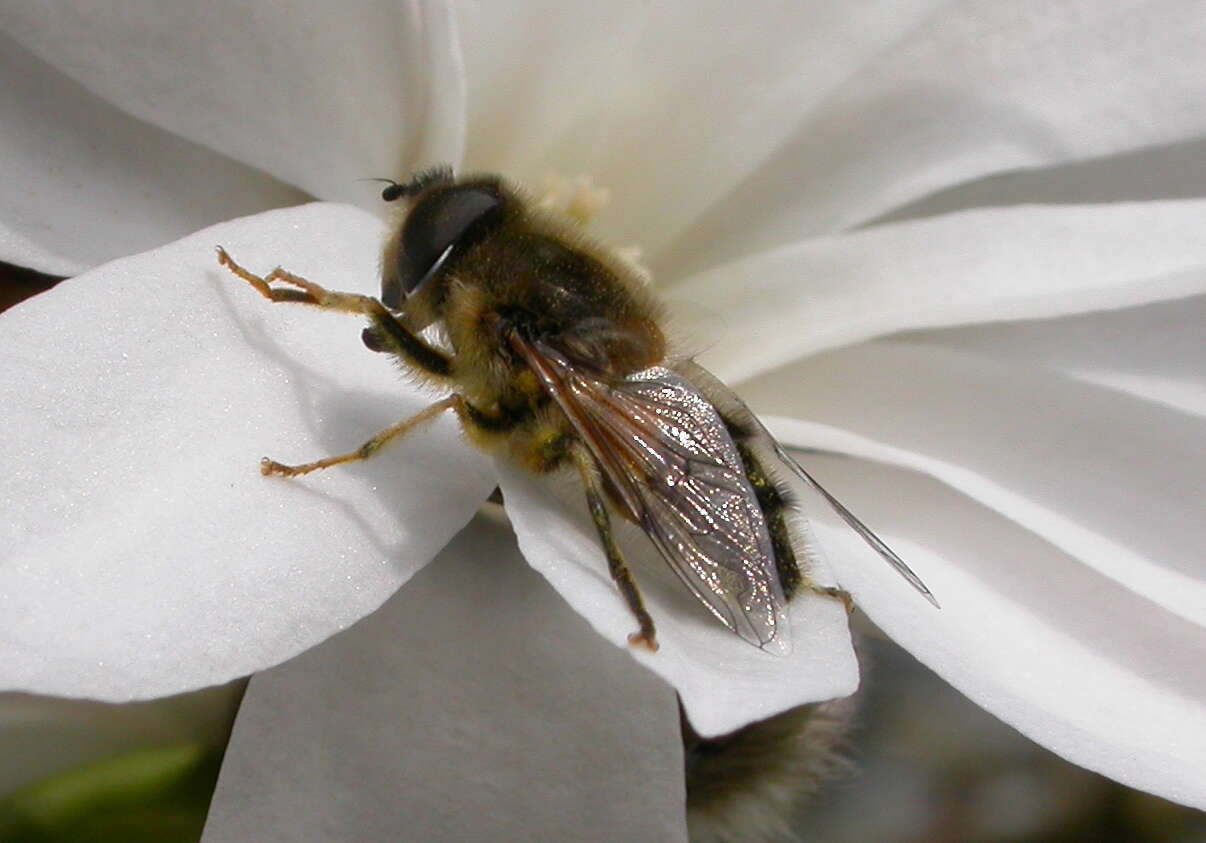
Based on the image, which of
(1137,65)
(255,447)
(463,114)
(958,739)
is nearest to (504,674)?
(255,447)

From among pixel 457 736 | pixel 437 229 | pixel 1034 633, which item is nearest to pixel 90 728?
pixel 457 736

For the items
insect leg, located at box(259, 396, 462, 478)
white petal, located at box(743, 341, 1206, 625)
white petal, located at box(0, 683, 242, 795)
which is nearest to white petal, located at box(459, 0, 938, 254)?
white petal, located at box(743, 341, 1206, 625)

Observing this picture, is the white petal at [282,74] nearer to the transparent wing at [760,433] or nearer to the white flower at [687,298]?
the white flower at [687,298]

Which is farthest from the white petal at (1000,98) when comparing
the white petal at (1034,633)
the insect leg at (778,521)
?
the insect leg at (778,521)

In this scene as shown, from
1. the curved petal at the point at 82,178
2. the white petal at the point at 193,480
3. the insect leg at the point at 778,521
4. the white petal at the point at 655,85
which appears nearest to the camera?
the white petal at the point at 193,480

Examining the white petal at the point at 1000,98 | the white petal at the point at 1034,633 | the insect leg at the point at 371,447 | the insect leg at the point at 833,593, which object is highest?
the insect leg at the point at 371,447

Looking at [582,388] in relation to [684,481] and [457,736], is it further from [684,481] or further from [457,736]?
[457,736]

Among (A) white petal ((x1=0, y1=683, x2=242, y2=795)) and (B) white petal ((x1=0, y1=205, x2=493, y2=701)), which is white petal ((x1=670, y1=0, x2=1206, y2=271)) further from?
(A) white petal ((x1=0, y1=683, x2=242, y2=795))

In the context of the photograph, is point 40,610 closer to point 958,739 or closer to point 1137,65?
point 1137,65
